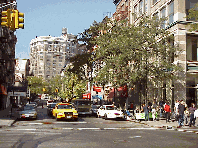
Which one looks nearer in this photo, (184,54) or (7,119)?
(7,119)

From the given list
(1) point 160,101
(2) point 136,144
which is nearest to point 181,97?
(1) point 160,101

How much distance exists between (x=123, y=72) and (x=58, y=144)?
18.2m

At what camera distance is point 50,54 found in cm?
18988

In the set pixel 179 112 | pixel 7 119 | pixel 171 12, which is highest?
pixel 171 12

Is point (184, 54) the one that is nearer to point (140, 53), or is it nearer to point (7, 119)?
point (140, 53)

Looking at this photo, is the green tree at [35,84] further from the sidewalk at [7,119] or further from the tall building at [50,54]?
the sidewalk at [7,119]

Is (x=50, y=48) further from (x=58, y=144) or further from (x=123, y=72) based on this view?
(x=58, y=144)

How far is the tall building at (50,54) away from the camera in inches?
7219

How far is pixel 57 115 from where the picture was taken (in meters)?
27.8

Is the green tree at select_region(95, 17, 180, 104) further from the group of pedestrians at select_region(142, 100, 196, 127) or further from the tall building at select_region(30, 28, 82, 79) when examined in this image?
the tall building at select_region(30, 28, 82, 79)

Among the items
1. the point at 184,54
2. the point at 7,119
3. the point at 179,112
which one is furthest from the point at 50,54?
the point at 179,112

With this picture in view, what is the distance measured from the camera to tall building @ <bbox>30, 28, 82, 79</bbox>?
602 feet

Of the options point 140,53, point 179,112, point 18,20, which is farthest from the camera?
point 140,53

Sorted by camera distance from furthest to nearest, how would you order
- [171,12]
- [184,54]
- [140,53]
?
[171,12] → [184,54] → [140,53]
